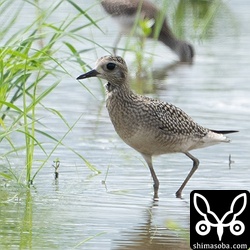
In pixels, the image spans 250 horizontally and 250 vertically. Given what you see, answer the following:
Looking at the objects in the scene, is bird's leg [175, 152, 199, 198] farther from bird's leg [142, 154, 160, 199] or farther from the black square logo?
the black square logo

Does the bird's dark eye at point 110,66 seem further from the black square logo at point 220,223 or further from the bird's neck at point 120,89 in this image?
the black square logo at point 220,223

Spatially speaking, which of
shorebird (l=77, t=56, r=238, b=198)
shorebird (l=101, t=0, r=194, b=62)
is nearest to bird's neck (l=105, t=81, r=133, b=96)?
shorebird (l=77, t=56, r=238, b=198)

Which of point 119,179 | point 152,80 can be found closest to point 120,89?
point 119,179

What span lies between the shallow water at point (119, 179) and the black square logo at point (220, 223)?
150 millimetres

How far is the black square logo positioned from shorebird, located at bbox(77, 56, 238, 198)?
1853mm

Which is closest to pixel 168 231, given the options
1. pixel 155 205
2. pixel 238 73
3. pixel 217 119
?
pixel 155 205

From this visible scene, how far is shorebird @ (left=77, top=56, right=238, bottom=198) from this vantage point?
9.22 m

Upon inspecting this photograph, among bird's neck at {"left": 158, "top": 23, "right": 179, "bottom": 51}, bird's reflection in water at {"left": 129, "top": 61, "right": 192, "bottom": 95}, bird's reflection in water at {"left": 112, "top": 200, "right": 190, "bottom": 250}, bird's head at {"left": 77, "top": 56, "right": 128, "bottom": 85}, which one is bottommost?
bird's reflection in water at {"left": 112, "top": 200, "right": 190, "bottom": 250}

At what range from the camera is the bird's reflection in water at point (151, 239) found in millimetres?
7621

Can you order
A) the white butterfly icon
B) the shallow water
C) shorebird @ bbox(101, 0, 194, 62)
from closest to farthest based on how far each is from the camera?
1. the white butterfly icon
2. the shallow water
3. shorebird @ bbox(101, 0, 194, 62)

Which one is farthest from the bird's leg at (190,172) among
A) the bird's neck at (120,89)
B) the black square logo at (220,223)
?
the black square logo at (220,223)

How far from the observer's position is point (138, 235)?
7898mm

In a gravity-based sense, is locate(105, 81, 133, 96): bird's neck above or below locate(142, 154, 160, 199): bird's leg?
above

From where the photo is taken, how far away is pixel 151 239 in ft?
25.7
